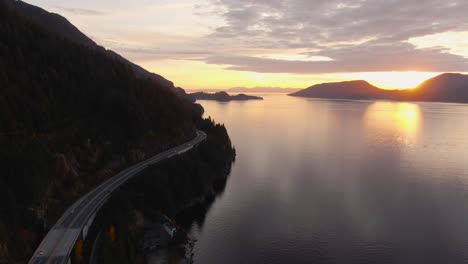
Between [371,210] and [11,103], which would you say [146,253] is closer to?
[11,103]

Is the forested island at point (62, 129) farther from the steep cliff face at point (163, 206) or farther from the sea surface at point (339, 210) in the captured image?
the sea surface at point (339, 210)

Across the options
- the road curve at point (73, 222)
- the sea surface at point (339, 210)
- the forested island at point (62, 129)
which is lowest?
the sea surface at point (339, 210)

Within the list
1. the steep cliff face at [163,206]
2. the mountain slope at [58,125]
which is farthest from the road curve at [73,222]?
the steep cliff face at [163,206]

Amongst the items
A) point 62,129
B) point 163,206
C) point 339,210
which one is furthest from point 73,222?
point 339,210

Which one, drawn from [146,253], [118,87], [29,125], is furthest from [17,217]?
[118,87]

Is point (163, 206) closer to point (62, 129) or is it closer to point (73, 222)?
point (73, 222)
